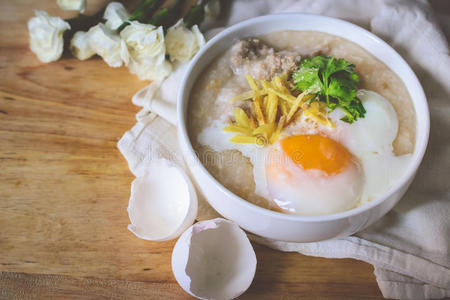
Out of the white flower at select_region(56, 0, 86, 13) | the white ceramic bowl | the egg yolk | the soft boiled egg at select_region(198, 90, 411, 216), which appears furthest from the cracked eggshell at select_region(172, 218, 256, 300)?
the white flower at select_region(56, 0, 86, 13)

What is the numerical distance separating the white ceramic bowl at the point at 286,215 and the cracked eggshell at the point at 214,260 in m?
0.05

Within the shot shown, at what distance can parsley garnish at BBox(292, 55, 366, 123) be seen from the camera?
1.39 metres

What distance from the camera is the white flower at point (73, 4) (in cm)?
184

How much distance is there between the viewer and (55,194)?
5.10 ft

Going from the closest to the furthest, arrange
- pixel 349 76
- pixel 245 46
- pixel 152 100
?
pixel 349 76 < pixel 245 46 < pixel 152 100

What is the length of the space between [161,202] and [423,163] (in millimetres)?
887

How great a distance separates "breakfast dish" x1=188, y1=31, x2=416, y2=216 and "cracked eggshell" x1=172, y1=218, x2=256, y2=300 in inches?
5.2

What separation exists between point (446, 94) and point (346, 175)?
61cm

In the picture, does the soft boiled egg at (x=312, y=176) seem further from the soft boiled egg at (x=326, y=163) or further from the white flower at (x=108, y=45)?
the white flower at (x=108, y=45)

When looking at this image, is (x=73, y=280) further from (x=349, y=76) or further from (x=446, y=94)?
(x=446, y=94)

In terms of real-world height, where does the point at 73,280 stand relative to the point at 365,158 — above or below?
below

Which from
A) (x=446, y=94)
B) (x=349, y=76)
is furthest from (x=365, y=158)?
(x=446, y=94)

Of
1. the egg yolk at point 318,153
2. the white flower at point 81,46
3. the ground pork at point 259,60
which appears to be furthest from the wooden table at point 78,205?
the ground pork at point 259,60

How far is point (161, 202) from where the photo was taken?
1453 millimetres
